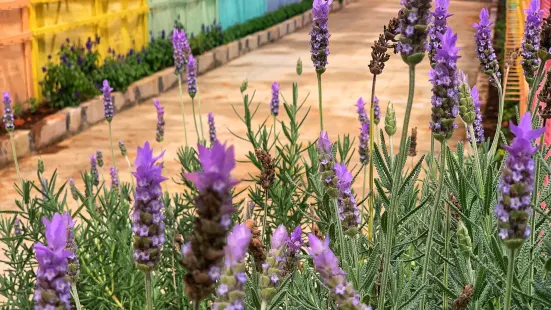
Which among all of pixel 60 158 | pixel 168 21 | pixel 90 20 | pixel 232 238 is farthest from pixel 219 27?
pixel 232 238

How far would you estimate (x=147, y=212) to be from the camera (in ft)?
3.73

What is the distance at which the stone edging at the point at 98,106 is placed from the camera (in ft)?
27.1

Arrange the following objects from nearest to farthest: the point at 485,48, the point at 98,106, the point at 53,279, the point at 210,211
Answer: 1. the point at 210,211
2. the point at 53,279
3. the point at 485,48
4. the point at 98,106

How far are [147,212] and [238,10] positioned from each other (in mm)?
15561

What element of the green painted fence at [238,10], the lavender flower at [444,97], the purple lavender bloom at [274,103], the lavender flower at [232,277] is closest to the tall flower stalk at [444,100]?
the lavender flower at [444,97]

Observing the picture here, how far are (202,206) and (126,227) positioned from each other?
7.30ft

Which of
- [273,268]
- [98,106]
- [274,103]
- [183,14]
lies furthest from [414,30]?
[183,14]

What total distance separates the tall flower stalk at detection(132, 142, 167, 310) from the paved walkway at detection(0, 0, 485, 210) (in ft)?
19.1

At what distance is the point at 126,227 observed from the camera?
2992mm

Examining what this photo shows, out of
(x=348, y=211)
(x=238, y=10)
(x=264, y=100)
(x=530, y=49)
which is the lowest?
(x=264, y=100)

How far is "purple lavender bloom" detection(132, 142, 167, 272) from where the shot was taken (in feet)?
3.73

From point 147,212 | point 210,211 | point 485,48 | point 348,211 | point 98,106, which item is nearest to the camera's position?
point 210,211

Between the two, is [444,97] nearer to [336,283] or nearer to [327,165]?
[327,165]

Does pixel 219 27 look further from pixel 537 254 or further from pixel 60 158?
pixel 537 254
